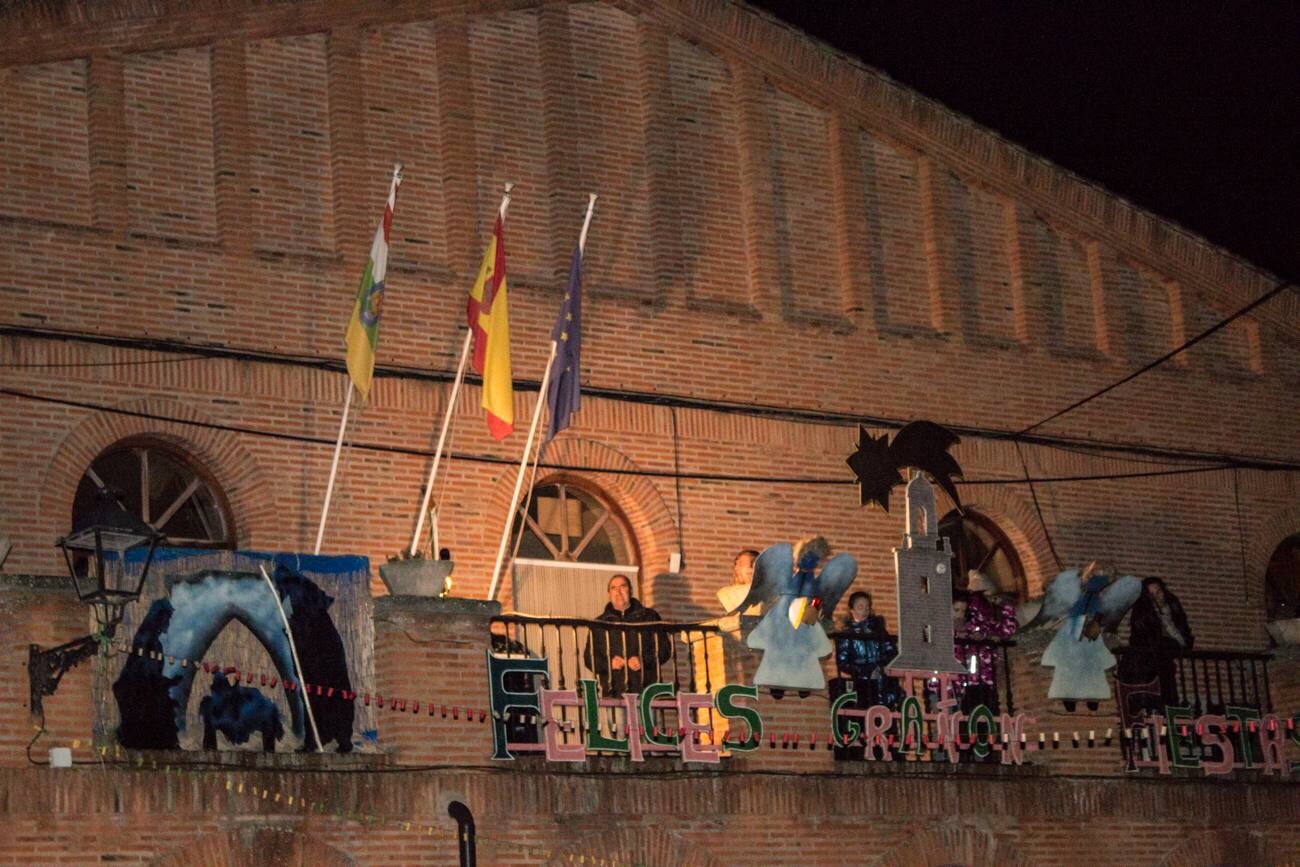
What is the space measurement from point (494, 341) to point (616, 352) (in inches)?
80.7

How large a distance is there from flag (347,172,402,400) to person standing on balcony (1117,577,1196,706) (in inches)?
300

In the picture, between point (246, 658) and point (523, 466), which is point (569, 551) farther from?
point (246, 658)

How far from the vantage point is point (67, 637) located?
17.7 metres

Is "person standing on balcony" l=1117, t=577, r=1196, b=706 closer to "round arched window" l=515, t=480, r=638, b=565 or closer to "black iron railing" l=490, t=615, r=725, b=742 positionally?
"black iron railing" l=490, t=615, r=725, b=742

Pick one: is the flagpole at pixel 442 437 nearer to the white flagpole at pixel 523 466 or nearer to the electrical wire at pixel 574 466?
the electrical wire at pixel 574 466

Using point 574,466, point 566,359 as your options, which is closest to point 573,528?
point 574,466

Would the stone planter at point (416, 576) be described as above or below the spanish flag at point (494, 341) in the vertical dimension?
below

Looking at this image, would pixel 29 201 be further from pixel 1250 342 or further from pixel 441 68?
pixel 1250 342

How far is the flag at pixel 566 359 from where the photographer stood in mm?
20188

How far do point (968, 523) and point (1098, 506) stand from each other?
1351 millimetres

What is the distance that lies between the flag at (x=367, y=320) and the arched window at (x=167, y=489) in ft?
4.90

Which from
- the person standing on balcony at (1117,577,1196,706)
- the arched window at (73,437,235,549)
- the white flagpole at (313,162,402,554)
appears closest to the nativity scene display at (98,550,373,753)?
the white flagpole at (313,162,402,554)

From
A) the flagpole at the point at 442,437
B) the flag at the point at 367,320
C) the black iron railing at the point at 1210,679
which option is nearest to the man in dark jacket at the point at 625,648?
the flagpole at the point at 442,437

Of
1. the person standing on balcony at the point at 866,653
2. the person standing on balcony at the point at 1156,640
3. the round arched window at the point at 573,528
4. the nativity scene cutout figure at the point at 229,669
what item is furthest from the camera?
the person standing on balcony at the point at 1156,640
